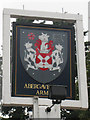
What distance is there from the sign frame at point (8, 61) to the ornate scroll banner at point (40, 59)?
9.2 inches

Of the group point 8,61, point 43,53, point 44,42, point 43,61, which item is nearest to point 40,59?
point 43,61

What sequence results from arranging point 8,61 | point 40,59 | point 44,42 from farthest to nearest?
point 44,42 < point 40,59 < point 8,61

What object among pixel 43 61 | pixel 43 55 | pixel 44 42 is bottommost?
pixel 43 61

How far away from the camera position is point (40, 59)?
1505 cm

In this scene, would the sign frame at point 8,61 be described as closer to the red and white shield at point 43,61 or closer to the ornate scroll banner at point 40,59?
the ornate scroll banner at point 40,59

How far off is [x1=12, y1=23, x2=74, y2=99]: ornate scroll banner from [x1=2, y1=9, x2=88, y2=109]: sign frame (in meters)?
0.23

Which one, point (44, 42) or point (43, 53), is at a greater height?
point (44, 42)

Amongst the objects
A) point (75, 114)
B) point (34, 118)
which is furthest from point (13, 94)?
point (75, 114)

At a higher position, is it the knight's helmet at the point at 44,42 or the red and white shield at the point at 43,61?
the knight's helmet at the point at 44,42

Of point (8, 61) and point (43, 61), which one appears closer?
point (8, 61)

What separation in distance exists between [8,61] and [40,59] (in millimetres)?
1082

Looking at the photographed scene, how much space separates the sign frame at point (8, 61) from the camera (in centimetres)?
1450

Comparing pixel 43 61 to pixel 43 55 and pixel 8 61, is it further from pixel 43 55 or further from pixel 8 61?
pixel 8 61

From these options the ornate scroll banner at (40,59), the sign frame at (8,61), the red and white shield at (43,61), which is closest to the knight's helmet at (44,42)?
the ornate scroll banner at (40,59)
